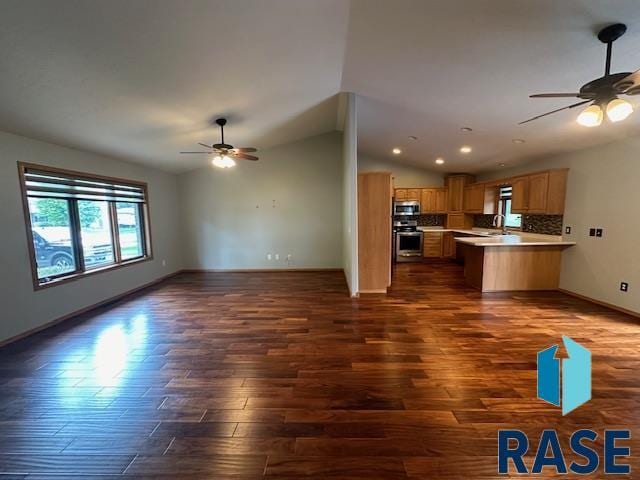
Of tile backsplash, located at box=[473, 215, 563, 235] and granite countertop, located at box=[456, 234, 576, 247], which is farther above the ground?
tile backsplash, located at box=[473, 215, 563, 235]

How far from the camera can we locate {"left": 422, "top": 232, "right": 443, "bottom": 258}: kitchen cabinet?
757 cm

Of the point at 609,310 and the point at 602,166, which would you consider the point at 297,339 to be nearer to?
the point at 609,310

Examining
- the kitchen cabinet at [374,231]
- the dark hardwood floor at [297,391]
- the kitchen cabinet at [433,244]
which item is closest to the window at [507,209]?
the kitchen cabinet at [433,244]

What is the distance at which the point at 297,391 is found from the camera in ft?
7.12

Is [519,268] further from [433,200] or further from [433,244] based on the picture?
[433,200]

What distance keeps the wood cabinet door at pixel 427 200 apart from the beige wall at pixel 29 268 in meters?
6.94

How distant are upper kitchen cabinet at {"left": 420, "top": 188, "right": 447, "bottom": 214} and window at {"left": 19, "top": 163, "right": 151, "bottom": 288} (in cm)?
690

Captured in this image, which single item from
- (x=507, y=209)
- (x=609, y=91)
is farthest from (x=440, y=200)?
(x=609, y=91)

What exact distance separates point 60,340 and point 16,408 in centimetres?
132

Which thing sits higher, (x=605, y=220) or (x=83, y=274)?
(x=605, y=220)

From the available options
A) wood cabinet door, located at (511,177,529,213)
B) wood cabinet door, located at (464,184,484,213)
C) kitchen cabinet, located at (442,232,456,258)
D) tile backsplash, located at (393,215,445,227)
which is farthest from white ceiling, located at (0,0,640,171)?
tile backsplash, located at (393,215,445,227)

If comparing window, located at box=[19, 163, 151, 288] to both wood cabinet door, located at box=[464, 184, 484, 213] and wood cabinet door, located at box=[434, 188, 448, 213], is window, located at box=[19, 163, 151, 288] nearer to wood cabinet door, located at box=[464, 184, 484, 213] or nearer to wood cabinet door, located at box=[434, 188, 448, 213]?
wood cabinet door, located at box=[434, 188, 448, 213]

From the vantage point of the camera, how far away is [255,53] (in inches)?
109

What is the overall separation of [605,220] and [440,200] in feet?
12.8
